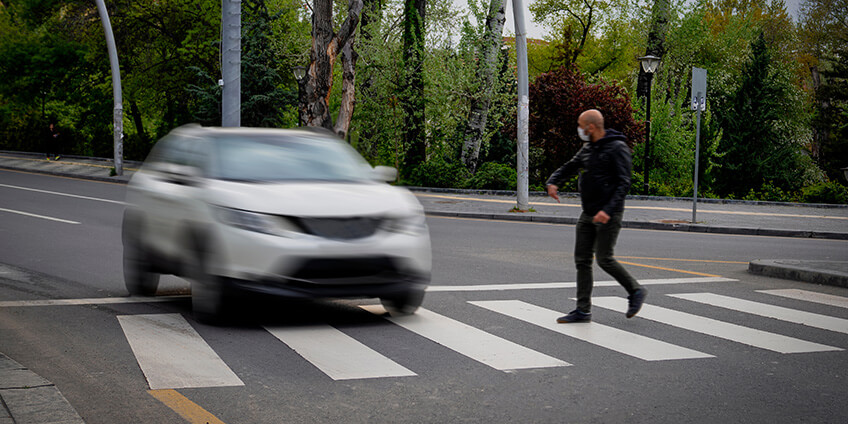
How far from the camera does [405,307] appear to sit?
314 inches

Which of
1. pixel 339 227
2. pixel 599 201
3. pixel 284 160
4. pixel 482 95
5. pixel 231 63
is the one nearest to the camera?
pixel 339 227

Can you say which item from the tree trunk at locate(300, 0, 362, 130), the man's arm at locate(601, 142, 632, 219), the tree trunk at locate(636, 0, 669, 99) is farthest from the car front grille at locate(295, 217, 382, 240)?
Result: the tree trunk at locate(636, 0, 669, 99)

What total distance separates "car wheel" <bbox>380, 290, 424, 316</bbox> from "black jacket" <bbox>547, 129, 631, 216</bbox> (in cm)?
161

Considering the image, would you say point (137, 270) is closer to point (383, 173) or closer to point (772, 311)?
point (383, 173)

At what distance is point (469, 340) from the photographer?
7090mm

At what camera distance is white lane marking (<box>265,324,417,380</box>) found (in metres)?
5.97

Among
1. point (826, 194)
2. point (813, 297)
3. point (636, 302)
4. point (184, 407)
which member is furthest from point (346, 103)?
point (184, 407)

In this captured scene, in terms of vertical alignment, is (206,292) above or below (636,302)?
above

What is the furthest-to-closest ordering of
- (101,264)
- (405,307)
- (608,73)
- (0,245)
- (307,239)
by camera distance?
(608,73), (0,245), (101,264), (405,307), (307,239)

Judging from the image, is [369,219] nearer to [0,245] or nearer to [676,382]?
[676,382]

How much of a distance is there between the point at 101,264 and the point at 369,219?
549 centimetres

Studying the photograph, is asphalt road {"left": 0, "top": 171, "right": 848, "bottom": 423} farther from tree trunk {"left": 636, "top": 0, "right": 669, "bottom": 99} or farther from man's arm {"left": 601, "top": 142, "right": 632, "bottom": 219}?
tree trunk {"left": 636, "top": 0, "right": 669, "bottom": 99}

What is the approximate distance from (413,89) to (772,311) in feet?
84.5

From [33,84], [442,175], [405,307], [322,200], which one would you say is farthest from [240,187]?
[33,84]
